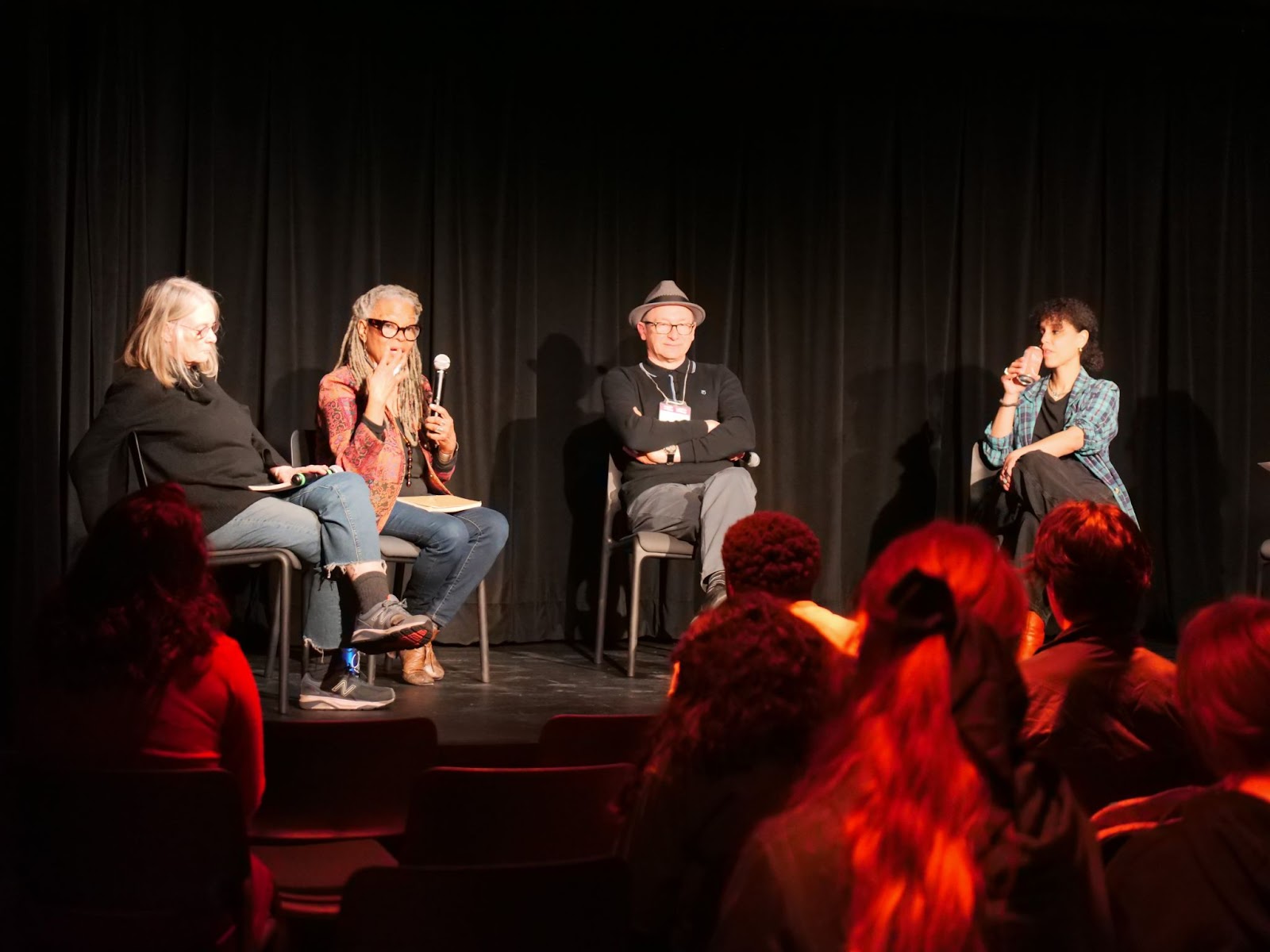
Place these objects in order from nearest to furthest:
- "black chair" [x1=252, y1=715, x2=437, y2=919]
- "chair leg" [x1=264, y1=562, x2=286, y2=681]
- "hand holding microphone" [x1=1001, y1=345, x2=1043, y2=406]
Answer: "black chair" [x1=252, y1=715, x2=437, y2=919], "chair leg" [x1=264, y1=562, x2=286, y2=681], "hand holding microphone" [x1=1001, y1=345, x2=1043, y2=406]

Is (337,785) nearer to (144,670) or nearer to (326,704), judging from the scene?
(144,670)

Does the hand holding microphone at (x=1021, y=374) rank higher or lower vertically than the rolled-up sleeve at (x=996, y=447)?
higher

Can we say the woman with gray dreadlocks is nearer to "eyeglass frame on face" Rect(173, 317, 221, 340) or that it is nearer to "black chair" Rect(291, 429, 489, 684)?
"black chair" Rect(291, 429, 489, 684)

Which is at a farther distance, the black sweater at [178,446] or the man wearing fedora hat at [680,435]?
the man wearing fedora hat at [680,435]

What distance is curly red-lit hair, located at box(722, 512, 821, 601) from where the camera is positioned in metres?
2.21

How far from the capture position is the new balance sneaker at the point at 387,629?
3641 mm

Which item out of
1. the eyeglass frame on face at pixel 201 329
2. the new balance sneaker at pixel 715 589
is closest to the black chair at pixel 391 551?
the eyeglass frame on face at pixel 201 329

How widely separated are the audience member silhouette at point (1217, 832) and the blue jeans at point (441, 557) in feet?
10.3

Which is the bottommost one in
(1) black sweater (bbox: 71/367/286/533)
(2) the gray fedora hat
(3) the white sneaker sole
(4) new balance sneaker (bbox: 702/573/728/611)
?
(3) the white sneaker sole

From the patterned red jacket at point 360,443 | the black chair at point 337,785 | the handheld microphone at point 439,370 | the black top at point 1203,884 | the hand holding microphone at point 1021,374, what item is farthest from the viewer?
the hand holding microphone at point 1021,374

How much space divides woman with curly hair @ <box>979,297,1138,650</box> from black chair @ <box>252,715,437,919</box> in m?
3.20

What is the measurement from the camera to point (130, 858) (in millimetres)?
1602

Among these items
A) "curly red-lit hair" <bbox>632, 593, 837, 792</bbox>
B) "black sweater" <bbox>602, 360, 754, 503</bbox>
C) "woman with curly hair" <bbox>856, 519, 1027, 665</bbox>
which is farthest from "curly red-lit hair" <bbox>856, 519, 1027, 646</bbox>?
"black sweater" <bbox>602, 360, 754, 503</bbox>

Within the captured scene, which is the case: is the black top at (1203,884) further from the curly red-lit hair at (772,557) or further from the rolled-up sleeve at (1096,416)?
the rolled-up sleeve at (1096,416)
